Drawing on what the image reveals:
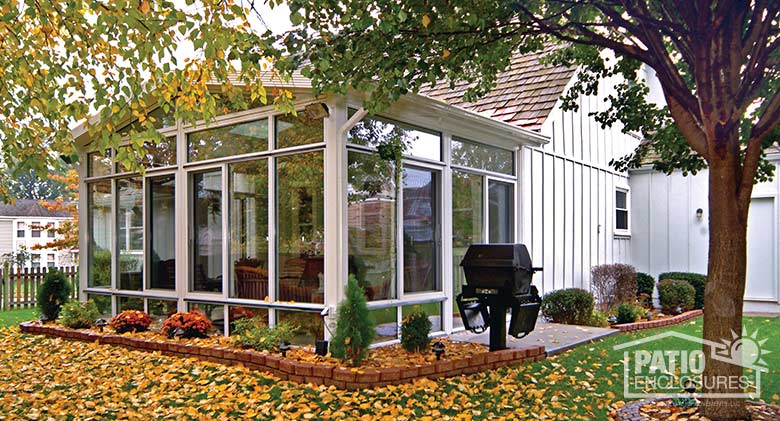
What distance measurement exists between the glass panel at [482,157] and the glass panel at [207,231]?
3387 mm

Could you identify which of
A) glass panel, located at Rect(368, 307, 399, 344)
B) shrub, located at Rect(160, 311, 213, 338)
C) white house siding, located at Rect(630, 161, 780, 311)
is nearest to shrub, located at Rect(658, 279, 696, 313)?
white house siding, located at Rect(630, 161, 780, 311)

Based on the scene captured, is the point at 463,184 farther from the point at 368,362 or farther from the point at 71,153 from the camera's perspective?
the point at 71,153

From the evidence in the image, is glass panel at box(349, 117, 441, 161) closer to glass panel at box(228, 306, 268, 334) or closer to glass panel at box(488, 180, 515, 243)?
glass panel at box(488, 180, 515, 243)

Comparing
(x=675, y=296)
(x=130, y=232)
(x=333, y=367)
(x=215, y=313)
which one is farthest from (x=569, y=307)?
(x=130, y=232)

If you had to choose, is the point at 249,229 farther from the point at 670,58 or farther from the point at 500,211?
the point at 670,58

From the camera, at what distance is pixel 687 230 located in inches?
535

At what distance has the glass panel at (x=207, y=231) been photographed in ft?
26.7

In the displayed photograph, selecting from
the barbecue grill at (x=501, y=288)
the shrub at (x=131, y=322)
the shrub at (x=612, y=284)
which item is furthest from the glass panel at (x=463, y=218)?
the shrub at (x=131, y=322)

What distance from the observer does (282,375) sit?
6180 millimetres

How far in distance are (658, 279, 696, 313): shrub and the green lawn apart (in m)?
12.2

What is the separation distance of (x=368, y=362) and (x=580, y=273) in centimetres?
678

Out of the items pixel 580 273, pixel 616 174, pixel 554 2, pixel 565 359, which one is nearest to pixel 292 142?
pixel 554 2

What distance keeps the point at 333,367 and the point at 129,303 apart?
16.1 feet

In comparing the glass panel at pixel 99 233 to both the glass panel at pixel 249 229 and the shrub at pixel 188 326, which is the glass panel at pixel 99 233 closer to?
the shrub at pixel 188 326
